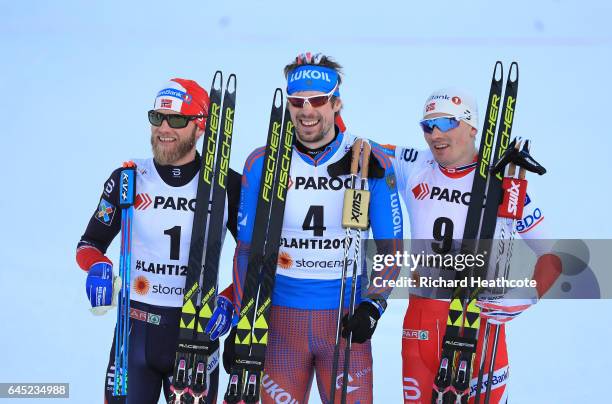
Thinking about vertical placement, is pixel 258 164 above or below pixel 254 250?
above

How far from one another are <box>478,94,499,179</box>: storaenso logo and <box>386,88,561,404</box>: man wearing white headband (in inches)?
3.9

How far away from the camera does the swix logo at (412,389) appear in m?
5.35

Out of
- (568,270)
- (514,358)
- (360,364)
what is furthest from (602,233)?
(360,364)

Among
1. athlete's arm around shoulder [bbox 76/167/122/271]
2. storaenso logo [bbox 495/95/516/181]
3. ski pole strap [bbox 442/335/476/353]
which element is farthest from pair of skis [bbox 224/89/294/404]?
storaenso logo [bbox 495/95/516/181]

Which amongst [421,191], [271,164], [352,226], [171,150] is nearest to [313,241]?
[352,226]

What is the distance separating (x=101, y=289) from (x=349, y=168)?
143 cm

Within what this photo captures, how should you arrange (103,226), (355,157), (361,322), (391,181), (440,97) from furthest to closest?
(103,226) → (440,97) → (391,181) → (355,157) → (361,322)

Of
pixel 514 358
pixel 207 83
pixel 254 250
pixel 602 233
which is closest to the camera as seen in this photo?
pixel 254 250

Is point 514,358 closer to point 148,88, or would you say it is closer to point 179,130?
point 179,130

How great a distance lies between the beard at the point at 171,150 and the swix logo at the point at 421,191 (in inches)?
49.2

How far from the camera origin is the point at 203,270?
5305 mm

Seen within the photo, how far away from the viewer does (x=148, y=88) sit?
12375 millimetres

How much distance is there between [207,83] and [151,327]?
644cm

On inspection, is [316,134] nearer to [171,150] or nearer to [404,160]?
[404,160]
